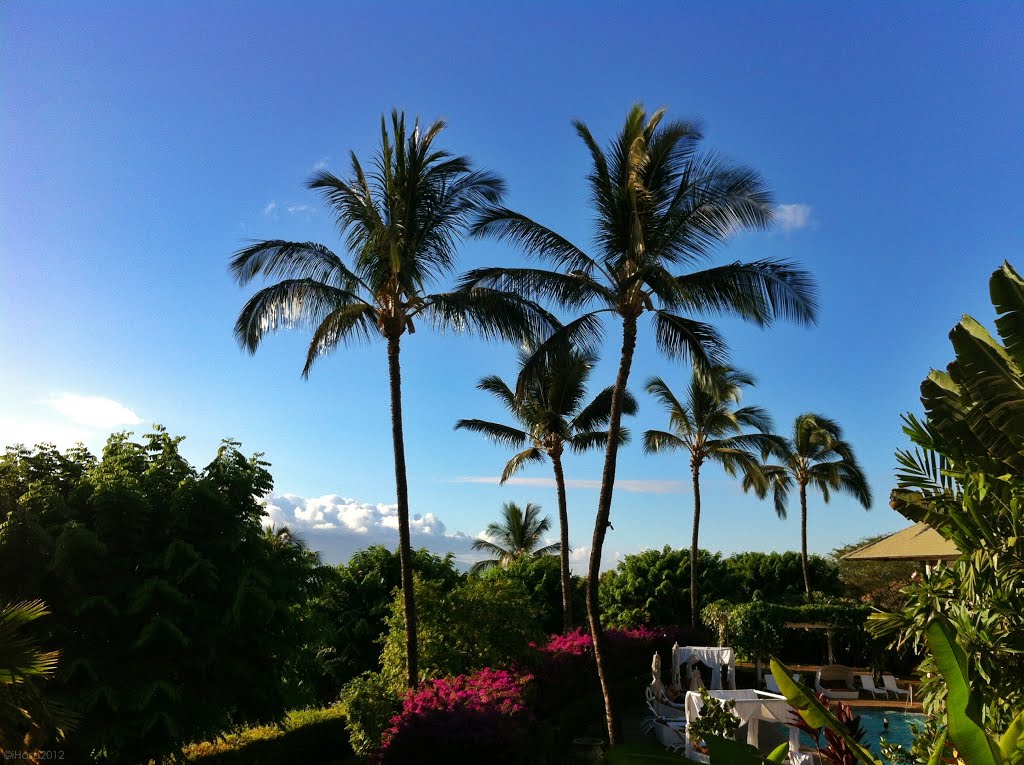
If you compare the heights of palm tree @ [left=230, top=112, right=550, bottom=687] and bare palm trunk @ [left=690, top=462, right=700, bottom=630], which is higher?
palm tree @ [left=230, top=112, right=550, bottom=687]

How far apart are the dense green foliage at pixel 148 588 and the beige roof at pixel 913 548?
11926mm

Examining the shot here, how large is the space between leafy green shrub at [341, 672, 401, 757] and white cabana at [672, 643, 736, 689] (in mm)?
7833

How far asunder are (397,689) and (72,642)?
16.4 ft

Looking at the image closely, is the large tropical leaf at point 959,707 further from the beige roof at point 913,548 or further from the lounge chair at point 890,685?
the lounge chair at point 890,685

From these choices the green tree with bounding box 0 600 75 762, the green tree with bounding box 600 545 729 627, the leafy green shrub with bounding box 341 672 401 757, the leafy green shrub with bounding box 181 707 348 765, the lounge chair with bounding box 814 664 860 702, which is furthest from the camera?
the green tree with bounding box 600 545 729 627

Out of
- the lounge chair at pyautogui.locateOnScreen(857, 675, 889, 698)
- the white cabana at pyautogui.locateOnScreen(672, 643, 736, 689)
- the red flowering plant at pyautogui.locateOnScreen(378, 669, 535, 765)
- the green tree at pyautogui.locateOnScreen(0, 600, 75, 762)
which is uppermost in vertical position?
the green tree at pyautogui.locateOnScreen(0, 600, 75, 762)

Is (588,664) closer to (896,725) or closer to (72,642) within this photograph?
(896,725)

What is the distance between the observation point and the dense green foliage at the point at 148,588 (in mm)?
9750

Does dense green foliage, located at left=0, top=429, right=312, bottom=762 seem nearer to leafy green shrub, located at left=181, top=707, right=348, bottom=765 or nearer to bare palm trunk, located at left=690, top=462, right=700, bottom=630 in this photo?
leafy green shrub, located at left=181, top=707, right=348, bottom=765

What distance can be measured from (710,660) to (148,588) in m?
12.3

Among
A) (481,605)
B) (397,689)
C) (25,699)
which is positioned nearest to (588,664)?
(481,605)

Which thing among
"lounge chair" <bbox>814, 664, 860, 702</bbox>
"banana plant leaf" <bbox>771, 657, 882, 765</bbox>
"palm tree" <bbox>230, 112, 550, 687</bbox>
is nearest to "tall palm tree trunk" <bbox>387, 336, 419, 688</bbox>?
"palm tree" <bbox>230, 112, 550, 687</bbox>

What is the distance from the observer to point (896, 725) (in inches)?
591

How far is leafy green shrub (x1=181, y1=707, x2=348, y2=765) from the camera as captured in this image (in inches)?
467
